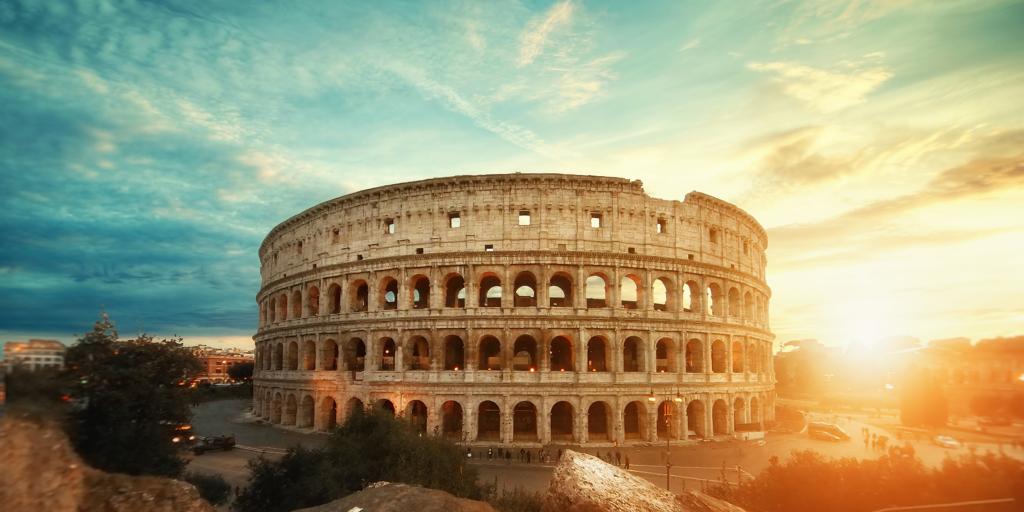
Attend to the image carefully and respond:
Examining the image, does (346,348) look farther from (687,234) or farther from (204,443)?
(687,234)

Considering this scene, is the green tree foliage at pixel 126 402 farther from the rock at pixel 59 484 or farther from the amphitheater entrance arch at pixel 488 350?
the amphitheater entrance arch at pixel 488 350

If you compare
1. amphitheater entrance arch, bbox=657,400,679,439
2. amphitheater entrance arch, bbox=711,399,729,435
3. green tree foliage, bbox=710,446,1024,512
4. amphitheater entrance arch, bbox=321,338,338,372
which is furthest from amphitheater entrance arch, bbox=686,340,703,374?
amphitheater entrance arch, bbox=321,338,338,372

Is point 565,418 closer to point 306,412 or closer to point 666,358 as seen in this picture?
point 666,358

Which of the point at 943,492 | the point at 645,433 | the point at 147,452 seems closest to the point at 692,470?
the point at 645,433

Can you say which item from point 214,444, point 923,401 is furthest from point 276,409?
point 923,401

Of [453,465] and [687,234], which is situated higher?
[687,234]

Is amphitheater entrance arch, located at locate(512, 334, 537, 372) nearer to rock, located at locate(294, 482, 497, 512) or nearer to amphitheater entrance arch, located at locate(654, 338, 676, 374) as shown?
amphitheater entrance arch, located at locate(654, 338, 676, 374)
